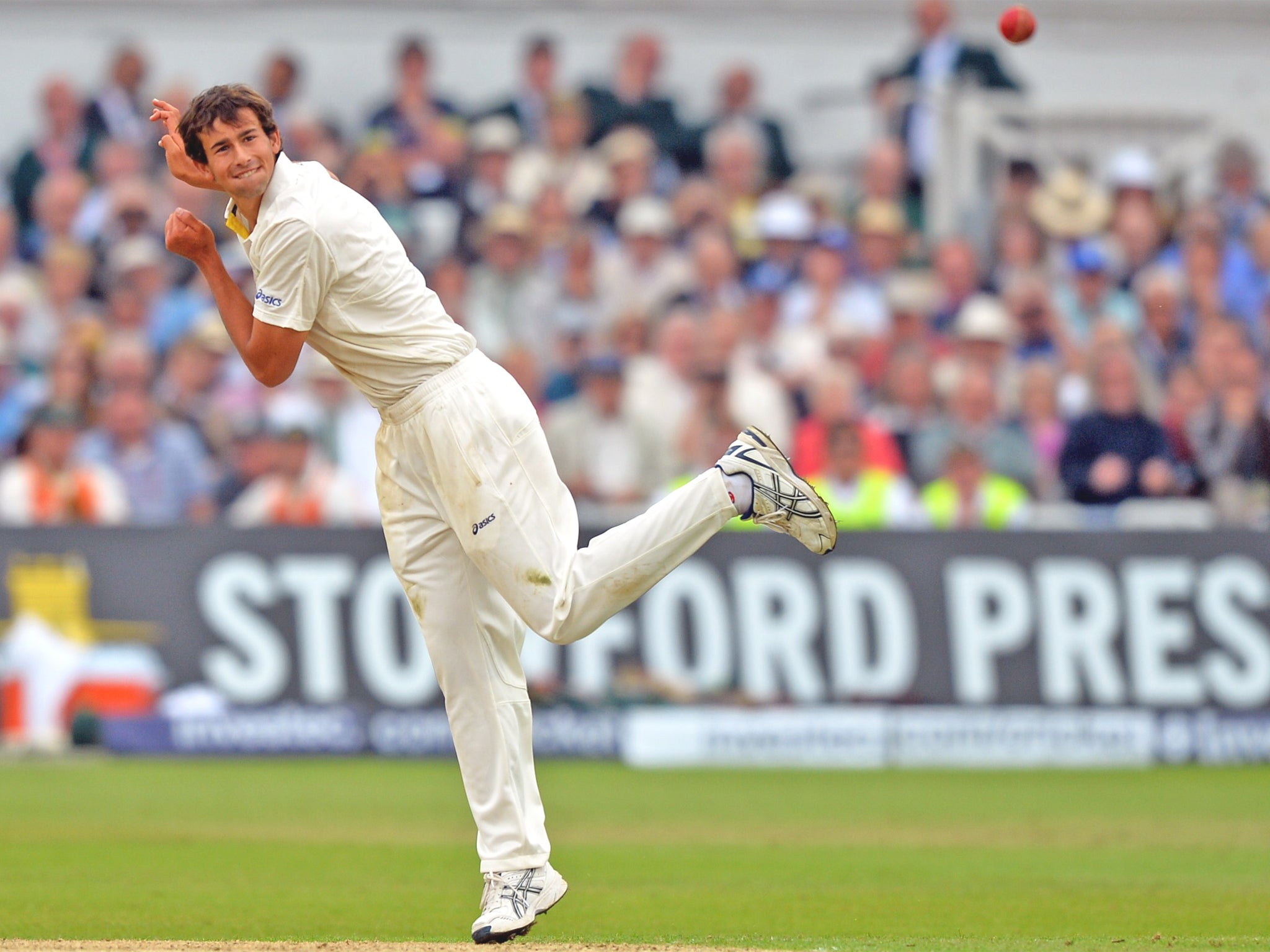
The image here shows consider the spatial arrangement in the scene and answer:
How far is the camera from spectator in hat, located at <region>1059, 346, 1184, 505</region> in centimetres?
1311

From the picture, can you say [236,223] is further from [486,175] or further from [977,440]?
[486,175]

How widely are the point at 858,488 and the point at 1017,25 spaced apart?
5502mm

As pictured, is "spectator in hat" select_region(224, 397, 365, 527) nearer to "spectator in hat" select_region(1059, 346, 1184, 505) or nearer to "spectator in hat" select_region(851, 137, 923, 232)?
"spectator in hat" select_region(1059, 346, 1184, 505)

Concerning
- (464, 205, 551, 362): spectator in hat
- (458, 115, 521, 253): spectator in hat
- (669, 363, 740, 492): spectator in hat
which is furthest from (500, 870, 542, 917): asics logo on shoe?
(458, 115, 521, 253): spectator in hat

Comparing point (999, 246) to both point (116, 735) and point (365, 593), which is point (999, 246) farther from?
point (116, 735)

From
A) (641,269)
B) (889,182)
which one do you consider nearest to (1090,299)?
(889,182)

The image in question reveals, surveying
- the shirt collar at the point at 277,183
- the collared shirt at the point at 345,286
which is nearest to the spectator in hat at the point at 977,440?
the collared shirt at the point at 345,286

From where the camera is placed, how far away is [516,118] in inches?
651

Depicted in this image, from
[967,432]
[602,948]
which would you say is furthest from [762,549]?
[602,948]

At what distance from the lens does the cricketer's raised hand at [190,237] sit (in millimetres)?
6020

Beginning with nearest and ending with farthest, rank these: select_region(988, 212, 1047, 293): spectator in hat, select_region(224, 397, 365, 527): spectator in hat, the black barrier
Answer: the black barrier, select_region(224, 397, 365, 527): spectator in hat, select_region(988, 212, 1047, 293): spectator in hat

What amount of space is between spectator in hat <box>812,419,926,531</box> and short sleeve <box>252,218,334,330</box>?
283 inches

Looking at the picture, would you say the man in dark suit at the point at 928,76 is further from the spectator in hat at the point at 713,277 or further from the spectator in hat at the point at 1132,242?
the spectator in hat at the point at 713,277

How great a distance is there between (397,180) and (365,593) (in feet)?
13.8
